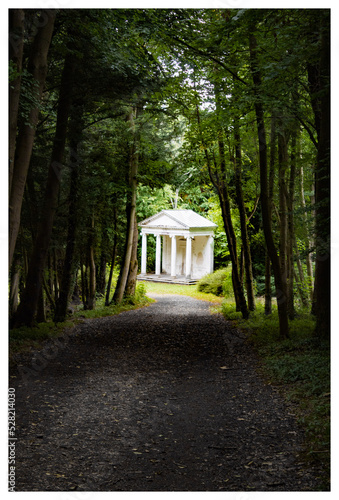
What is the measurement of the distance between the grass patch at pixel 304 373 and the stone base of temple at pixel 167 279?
771 inches

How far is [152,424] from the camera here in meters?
5.25

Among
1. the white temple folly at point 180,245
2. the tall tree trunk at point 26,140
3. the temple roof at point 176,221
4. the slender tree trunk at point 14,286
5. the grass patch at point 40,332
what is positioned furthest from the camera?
the white temple folly at point 180,245

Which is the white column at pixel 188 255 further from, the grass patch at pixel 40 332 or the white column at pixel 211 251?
the grass patch at pixel 40 332

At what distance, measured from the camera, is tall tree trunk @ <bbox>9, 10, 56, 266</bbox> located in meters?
6.01

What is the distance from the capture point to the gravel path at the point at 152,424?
3838mm

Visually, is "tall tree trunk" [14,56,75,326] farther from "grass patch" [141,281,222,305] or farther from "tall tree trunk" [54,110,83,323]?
"grass patch" [141,281,222,305]

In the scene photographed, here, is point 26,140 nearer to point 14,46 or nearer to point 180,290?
point 14,46

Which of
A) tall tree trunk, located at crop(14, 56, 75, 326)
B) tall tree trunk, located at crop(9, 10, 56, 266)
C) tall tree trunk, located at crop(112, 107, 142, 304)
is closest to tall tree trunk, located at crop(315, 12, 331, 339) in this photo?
tall tree trunk, located at crop(9, 10, 56, 266)

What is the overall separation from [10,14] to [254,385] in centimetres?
602

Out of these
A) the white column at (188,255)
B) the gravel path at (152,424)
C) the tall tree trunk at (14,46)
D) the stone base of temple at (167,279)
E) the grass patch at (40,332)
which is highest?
the tall tree trunk at (14,46)

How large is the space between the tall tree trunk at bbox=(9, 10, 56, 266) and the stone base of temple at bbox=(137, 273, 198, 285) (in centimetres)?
2412

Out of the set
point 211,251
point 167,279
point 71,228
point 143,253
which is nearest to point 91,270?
point 71,228

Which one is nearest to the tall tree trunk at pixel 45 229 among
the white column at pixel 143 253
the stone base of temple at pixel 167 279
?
the stone base of temple at pixel 167 279

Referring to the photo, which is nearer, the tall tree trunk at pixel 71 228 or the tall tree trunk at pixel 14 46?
the tall tree trunk at pixel 14 46
